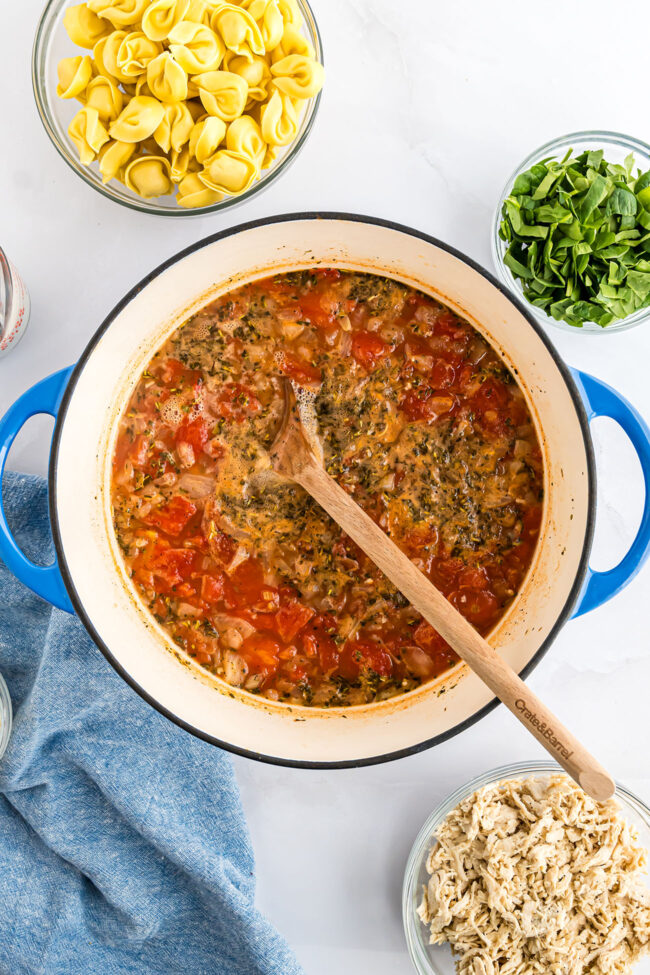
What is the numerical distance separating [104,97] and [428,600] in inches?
68.4

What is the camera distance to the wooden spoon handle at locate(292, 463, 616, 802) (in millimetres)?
2082

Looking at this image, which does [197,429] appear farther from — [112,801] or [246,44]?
[112,801]

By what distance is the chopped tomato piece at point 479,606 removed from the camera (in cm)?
255

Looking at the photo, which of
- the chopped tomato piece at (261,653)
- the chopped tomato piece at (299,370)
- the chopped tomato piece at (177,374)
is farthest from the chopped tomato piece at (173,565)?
the chopped tomato piece at (299,370)

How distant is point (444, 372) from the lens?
8.18 feet

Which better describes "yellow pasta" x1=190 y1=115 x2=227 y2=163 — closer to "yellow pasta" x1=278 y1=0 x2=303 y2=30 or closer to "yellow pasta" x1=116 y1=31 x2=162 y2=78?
"yellow pasta" x1=116 y1=31 x2=162 y2=78

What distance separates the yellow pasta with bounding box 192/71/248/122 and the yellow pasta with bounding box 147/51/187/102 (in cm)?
5

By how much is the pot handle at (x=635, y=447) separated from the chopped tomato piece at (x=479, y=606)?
27 cm

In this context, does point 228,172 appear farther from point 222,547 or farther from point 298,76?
point 222,547

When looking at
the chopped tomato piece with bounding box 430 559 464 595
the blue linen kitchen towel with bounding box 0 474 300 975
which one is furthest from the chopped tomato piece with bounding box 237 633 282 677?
the chopped tomato piece with bounding box 430 559 464 595

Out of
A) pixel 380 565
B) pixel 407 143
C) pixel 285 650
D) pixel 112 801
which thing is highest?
pixel 407 143

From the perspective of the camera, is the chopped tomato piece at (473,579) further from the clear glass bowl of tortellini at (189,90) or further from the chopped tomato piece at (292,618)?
the clear glass bowl of tortellini at (189,90)

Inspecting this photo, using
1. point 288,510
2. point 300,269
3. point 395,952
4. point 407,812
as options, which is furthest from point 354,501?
point 395,952

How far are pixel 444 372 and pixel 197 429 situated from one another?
790mm
